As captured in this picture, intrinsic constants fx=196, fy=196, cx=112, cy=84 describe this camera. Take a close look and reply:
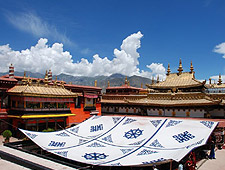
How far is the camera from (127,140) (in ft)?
40.6

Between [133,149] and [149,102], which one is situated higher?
[149,102]

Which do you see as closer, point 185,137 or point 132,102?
point 185,137

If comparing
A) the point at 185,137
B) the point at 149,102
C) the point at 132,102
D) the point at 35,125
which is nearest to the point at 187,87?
the point at 149,102

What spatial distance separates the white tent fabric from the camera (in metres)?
9.70

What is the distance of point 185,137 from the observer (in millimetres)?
11031

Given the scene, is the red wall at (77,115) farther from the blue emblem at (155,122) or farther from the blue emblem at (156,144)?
the blue emblem at (156,144)

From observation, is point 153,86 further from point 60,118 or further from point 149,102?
point 60,118

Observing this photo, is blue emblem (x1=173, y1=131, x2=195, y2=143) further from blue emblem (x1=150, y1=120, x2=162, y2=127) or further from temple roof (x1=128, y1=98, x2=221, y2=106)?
temple roof (x1=128, y1=98, x2=221, y2=106)

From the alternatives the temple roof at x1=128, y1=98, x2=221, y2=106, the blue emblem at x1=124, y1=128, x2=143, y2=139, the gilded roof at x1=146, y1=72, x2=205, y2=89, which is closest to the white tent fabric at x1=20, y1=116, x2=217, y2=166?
the blue emblem at x1=124, y1=128, x2=143, y2=139

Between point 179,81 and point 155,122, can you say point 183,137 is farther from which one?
point 179,81

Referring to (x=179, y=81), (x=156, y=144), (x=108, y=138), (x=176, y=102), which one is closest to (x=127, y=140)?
(x=108, y=138)

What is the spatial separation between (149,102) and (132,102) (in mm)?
2409

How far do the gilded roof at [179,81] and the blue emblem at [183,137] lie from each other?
11.2 metres

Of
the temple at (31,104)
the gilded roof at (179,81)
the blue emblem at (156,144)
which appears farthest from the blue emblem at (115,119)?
the gilded roof at (179,81)
